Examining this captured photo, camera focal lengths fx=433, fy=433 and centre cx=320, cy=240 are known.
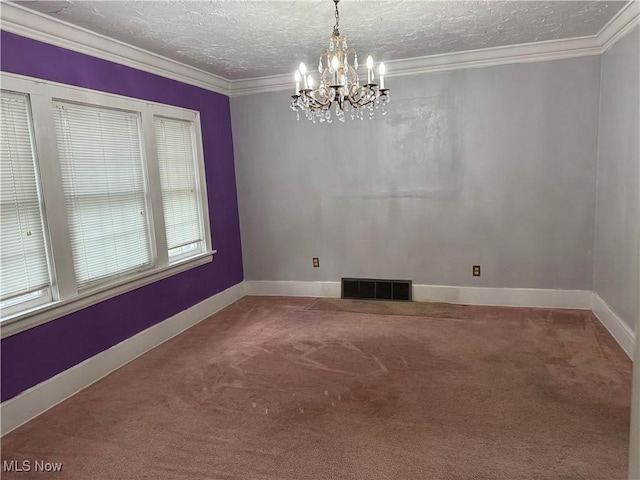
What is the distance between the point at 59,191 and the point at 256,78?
2.59 m

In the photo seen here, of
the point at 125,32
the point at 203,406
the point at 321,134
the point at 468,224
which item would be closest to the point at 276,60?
the point at 321,134

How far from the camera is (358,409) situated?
8.71ft

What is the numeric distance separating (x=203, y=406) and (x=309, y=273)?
2493mm

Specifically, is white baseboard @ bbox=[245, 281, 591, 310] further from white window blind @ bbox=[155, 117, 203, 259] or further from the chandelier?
the chandelier

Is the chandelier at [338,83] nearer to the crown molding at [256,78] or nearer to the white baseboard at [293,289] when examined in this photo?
the crown molding at [256,78]

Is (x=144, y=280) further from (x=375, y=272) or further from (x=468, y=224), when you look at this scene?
(x=468, y=224)

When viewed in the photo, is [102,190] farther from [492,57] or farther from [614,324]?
[614,324]

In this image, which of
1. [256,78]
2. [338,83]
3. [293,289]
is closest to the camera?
[338,83]

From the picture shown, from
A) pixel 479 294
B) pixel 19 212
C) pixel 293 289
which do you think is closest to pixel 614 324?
pixel 479 294

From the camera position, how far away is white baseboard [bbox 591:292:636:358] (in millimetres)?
3189

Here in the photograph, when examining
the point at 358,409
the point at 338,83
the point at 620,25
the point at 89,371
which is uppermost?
the point at 620,25

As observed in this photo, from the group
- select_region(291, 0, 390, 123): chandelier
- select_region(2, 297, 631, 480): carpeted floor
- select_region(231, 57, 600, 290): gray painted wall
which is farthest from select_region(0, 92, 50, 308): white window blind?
select_region(231, 57, 600, 290): gray painted wall

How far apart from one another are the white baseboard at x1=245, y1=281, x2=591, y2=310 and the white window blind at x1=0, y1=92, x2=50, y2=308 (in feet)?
9.12

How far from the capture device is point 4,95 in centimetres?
258
